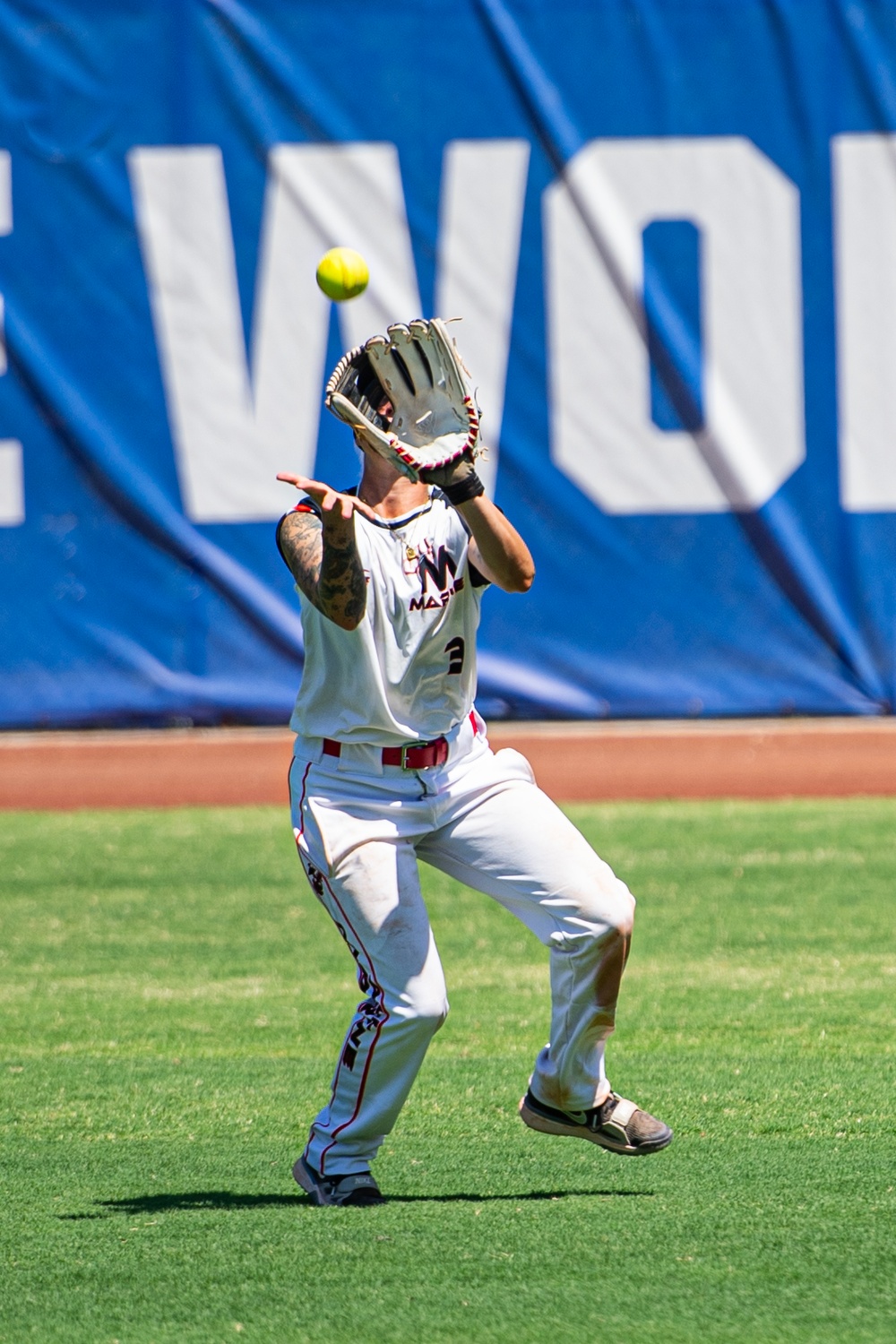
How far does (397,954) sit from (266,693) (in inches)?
253

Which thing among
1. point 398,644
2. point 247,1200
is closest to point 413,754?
point 398,644

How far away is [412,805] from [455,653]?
1.18 ft

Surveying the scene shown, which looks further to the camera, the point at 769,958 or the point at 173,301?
the point at 173,301

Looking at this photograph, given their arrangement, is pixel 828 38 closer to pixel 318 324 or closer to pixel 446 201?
pixel 446 201

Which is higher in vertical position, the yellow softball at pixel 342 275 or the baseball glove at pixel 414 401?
the yellow softball at pixel 342 275

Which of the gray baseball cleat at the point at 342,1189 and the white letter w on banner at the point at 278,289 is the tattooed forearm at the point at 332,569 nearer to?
the gray baseball cleat at the point at 342,1189

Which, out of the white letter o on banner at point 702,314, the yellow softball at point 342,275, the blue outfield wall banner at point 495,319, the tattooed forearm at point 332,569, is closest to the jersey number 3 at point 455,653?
the tattooed forearm at point 332,569

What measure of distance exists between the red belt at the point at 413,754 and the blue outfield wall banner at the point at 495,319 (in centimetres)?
612

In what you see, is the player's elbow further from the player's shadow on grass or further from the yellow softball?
the yellow softball

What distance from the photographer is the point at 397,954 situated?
400 cm

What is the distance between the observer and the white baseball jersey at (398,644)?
4062 mm

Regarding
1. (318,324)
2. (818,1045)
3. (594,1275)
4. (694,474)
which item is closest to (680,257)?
(694,474)

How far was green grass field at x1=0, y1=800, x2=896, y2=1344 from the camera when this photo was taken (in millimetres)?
3320

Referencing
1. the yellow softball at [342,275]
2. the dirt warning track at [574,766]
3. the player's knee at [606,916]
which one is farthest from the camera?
the dirt warning track at [574,766]
